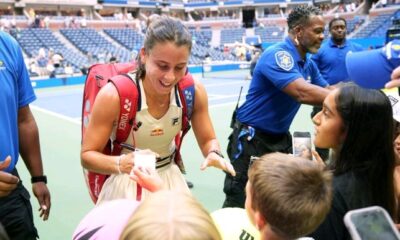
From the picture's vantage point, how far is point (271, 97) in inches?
123

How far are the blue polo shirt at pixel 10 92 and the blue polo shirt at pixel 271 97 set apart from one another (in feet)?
5.49

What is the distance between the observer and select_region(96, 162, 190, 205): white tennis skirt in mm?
2057

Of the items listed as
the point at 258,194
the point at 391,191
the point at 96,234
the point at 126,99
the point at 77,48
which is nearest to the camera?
the point at 96,234

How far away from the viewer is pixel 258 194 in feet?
4.60

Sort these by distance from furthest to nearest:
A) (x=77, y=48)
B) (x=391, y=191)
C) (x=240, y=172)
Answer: (x=77, y=48)
(x=240, y=172)
(x=391, y=191)

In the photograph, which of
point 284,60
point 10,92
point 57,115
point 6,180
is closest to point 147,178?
point 6,180

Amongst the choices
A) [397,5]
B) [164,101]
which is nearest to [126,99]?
[164,101]

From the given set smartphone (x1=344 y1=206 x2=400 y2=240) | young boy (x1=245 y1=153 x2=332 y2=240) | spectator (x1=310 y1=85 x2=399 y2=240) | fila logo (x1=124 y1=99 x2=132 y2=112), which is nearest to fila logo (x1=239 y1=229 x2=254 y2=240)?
young boy (x1=245 y1=153 x2=332 y2=240)

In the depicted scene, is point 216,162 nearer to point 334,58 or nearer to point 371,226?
point 371,226

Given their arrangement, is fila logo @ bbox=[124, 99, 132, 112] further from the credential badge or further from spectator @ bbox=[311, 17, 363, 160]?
spectator @ bbox=[311, 17, 363, 160]

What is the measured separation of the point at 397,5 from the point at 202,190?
3786 cm

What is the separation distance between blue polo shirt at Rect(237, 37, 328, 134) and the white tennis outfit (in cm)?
105

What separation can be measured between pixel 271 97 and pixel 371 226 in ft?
6.95

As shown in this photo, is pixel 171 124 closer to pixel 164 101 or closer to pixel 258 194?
pixel 164 101
